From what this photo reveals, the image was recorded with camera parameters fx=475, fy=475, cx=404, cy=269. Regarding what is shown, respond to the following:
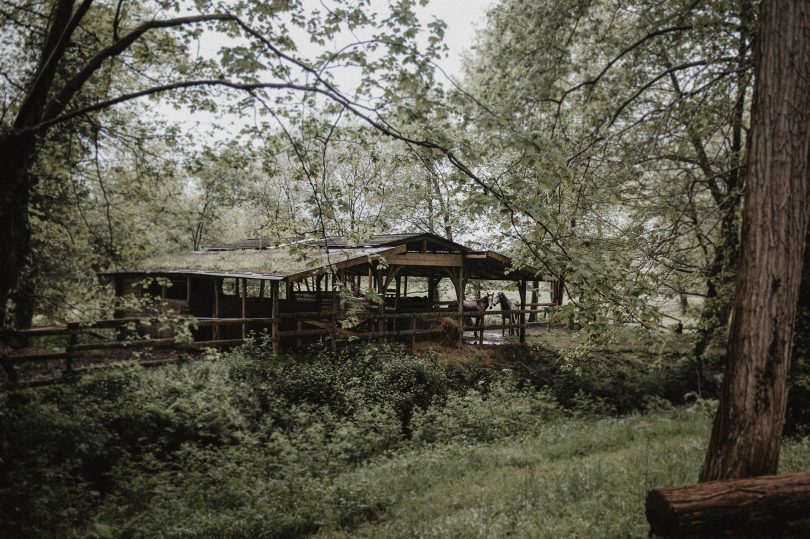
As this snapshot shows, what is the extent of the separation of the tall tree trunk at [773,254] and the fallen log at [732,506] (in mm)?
218

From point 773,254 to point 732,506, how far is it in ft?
7.36

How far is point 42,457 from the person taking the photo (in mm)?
7637

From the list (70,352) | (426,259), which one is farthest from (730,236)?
(70,352)

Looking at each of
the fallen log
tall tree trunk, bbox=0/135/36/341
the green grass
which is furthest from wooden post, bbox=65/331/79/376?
the fallen log

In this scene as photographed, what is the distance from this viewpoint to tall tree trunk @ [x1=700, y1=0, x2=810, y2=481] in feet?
14.1

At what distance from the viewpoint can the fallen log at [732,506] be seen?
13.2 ft

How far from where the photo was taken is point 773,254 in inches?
170

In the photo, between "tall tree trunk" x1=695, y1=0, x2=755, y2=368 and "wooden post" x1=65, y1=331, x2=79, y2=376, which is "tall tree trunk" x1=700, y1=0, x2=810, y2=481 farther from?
"wooden post" x1=65, y1=331, x2=79, y2=376

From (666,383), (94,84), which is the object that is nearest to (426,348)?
(666,383)

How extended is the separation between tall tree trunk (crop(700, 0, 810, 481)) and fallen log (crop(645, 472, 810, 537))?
0.22m

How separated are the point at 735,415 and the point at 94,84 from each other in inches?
392

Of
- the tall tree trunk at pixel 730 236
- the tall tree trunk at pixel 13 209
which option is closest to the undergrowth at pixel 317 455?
the tall tree trunk at pixel 730 236

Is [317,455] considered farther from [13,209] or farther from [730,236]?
[730,236]

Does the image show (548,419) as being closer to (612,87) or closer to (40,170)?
(612,87)
